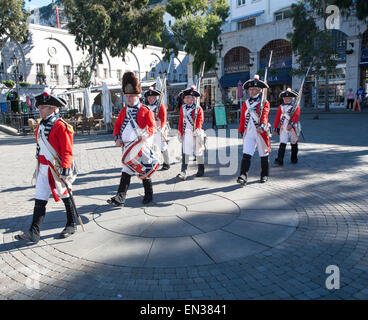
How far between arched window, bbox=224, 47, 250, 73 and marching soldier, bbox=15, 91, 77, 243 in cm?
3396

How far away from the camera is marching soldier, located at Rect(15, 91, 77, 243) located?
4.11m

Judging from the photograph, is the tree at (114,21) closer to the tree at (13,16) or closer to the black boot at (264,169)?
the tree at (13,16)

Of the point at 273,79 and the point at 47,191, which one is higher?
the point at 273,79

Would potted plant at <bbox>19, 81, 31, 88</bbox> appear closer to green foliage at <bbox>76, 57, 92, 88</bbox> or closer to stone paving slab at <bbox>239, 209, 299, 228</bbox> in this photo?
green foliage at <bbox>76, 57, 92, 88</bbox>

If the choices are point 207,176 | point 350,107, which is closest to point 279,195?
point 207,176

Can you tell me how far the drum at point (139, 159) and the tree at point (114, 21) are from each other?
17689mm


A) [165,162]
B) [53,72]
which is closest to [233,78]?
[53,72]

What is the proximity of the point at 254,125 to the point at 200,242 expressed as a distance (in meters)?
3.23

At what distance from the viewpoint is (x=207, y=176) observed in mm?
7461

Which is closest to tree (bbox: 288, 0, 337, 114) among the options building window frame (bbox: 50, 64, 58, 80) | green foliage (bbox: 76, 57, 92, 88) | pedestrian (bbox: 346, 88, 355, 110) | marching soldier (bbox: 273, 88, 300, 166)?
pedestrian (bbox: 346, 88, 355, 110)

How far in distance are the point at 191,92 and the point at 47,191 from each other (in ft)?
13.2

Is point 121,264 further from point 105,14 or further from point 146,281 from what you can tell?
point 105,14

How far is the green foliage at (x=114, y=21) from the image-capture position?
20641 mm

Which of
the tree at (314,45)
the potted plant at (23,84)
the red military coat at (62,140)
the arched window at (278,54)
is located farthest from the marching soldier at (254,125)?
the potted plant at (23,84)
